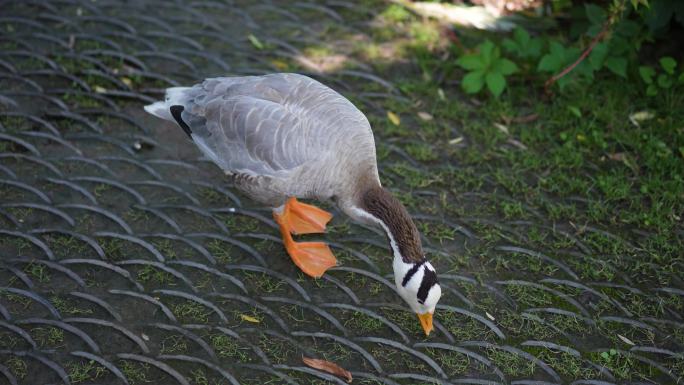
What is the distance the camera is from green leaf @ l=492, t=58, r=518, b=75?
205 inches

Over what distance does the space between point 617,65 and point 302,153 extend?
2.75 meters

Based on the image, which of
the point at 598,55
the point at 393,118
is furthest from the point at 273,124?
the point at 598,55

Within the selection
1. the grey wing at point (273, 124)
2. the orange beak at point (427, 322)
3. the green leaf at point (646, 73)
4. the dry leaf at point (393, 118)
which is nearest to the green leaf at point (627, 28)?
the green leaf at point (646, 73)

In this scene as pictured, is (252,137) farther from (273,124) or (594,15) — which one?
(594,15)

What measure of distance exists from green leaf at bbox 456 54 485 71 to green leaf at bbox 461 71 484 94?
0.05 m

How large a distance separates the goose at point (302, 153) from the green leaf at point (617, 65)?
2288mm

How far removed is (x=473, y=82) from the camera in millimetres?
5207

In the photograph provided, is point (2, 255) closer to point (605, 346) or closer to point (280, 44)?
point (280, 44)

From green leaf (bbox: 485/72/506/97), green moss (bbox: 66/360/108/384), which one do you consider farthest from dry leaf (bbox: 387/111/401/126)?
green moss (bbox: 66/360/108/384)

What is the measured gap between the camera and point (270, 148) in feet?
12.4

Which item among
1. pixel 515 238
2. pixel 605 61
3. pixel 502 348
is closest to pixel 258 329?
pixel 502 348

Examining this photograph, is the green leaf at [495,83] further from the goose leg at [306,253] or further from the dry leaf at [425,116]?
the goose leg at [306,253]

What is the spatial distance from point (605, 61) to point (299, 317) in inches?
121

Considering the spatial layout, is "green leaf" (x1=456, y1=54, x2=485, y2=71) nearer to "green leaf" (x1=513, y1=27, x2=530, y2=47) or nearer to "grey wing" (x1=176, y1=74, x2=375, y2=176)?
"green leaf" (x1=513, y1=27, x2=530, y2=47)
